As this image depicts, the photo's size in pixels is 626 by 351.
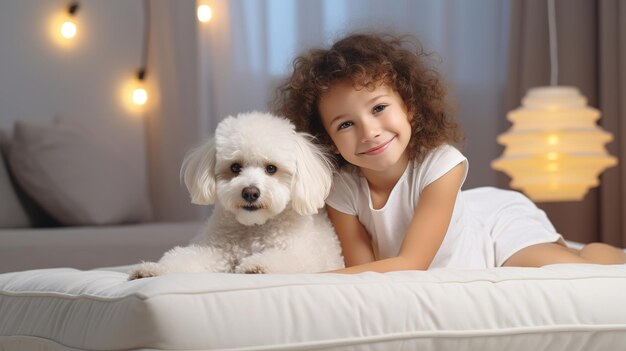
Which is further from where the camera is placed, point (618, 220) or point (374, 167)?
point (618, 220)

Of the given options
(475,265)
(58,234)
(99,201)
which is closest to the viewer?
(475,265)

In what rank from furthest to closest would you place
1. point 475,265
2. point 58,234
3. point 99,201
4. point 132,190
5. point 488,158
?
point 488,158, point 132,190, point 99,201, point 58,234, point 475,265

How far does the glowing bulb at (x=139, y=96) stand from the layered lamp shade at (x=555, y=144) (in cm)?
211

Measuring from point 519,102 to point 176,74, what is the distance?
2095 mm

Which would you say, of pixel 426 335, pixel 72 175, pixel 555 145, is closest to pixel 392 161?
pixel 426 335

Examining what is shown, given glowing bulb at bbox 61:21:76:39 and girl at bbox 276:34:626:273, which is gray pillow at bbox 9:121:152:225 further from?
girl at bbox 276:34:626:273

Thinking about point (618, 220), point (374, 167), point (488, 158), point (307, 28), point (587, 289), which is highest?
point (307, 28)

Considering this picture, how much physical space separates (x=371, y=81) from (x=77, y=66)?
2.81 m

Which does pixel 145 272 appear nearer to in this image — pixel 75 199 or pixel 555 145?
pixel 75 199

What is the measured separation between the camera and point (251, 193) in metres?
1.64

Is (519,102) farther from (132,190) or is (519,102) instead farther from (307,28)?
(132,190)

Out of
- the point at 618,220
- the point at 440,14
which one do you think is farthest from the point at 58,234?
the point at 618,220

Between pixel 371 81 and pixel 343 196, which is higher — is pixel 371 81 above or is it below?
A: above

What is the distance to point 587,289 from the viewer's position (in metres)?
1.53
